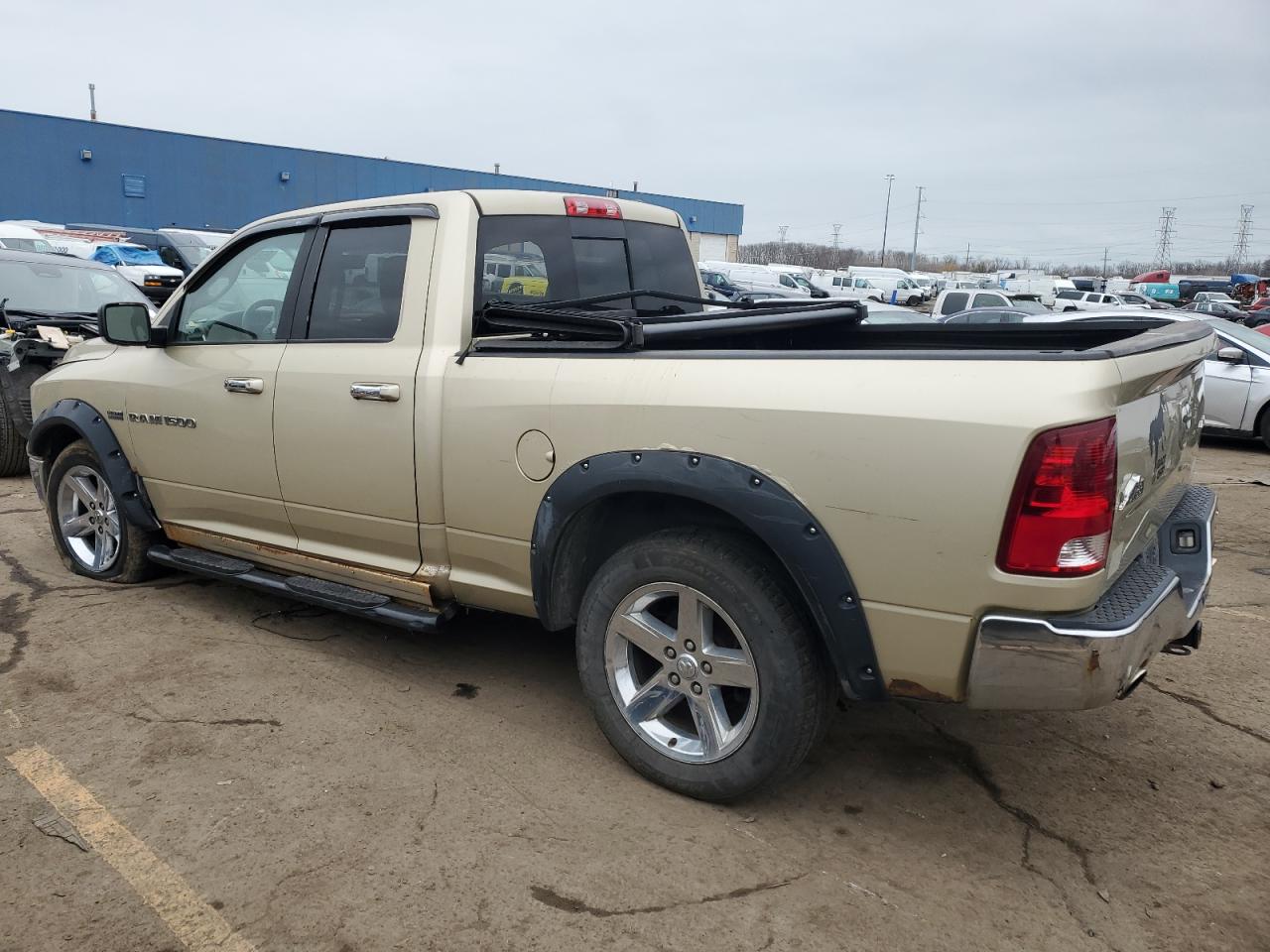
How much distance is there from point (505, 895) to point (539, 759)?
30.1 inches

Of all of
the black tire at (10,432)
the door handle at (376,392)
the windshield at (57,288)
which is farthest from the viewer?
the windshield at (57,288)

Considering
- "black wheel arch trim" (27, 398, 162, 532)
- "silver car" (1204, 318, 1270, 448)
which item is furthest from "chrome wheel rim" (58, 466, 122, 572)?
"silver car" (1204, 318, 1270, 448)

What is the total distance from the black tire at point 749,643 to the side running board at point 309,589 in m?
0.90

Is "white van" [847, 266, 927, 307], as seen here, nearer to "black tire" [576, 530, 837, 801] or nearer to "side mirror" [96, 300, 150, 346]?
"side mirror" [96, 300, 150, 346]

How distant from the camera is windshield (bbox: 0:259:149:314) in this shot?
26.5 feet

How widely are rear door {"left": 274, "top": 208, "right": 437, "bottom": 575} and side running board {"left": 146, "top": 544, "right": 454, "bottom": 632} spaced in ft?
0.44

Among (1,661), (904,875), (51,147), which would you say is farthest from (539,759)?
(51,147)

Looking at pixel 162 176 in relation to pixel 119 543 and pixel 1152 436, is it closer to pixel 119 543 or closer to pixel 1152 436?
pixel 119 543

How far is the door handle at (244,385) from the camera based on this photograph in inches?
161

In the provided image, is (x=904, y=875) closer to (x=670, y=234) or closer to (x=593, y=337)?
(x=593, y=337)

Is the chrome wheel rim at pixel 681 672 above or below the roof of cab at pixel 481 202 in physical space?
below

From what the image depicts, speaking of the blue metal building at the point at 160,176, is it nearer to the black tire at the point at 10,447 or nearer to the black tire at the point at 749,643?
the black tire at the point at 10,447

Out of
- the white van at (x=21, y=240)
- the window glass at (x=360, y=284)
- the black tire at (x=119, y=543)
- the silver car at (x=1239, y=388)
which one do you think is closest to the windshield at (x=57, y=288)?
the black tire at (x=119, y=543)

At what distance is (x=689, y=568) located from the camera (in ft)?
9.78
